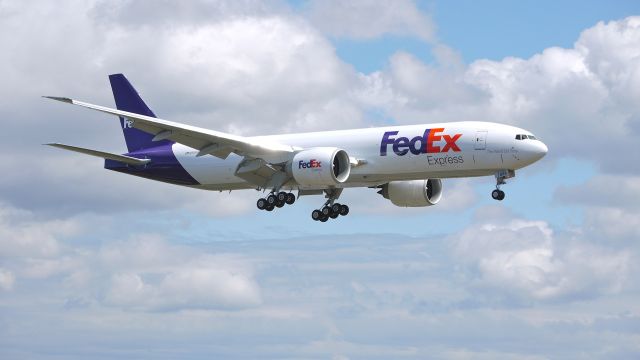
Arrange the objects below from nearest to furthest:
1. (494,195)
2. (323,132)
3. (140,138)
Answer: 1. (494,195)
2. (323,132)
3. (140,138)

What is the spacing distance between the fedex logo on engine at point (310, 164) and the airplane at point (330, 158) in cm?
5

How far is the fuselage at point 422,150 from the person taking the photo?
206ft

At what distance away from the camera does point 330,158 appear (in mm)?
64500

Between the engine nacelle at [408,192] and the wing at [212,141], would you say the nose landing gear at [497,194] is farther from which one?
the wing at [212,141]

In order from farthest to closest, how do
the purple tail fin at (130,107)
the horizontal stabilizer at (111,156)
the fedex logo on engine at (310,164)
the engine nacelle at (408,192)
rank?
1. the purple tail fin at (130,107)
2. the engine nacelle at (408,192)
3. the horizontal stabilizer at (111,156)
4. the fedex logo on engine at (310,164)

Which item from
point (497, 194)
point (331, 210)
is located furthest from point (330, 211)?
point (497, 194)

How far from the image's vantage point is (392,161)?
6494 centimetres

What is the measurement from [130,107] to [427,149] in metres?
21.8

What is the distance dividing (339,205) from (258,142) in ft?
24.8

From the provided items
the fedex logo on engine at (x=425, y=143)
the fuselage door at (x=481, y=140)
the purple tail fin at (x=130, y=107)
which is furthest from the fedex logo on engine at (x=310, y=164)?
the purple tail fin at (x=130, y=107)

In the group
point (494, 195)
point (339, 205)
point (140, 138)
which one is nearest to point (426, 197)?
point (339, 205)

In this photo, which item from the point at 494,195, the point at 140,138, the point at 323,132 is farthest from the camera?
the point at 140,138

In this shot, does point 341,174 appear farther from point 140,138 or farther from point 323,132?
point 140,138

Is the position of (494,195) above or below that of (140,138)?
below
